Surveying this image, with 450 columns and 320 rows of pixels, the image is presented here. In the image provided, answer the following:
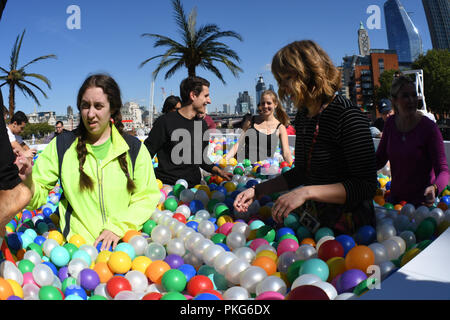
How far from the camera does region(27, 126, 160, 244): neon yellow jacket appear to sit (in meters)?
2.67

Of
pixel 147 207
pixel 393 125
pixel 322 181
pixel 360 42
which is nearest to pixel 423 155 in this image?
pixel 393 125

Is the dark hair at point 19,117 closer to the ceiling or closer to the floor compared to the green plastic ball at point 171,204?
closer to the ceiling

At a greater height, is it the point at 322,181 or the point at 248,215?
the point at 322,181

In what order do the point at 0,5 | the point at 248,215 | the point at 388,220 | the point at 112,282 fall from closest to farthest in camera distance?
the point at 0,5 < the point at 112,282 < the point at 388,220 < the point at 248,215

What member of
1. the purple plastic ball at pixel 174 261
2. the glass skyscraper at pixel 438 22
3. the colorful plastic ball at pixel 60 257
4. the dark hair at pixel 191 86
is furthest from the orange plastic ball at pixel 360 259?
the glass skyscraper at pixel 438 22

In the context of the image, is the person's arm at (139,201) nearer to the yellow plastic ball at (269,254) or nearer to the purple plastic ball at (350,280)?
the yellow plastic ball at (269,254)

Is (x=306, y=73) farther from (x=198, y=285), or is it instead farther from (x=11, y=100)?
(x=11, y=100)

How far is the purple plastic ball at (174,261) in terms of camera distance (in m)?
2.48

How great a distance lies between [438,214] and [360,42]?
533 feet

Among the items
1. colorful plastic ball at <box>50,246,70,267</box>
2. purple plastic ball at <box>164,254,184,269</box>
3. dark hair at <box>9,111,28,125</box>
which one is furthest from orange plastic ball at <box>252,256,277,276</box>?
dark hair at <box>9,111,28,125</box>

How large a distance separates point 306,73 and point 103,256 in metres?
1.74

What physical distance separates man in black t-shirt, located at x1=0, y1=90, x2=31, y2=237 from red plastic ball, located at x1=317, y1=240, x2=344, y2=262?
5.33 ft
